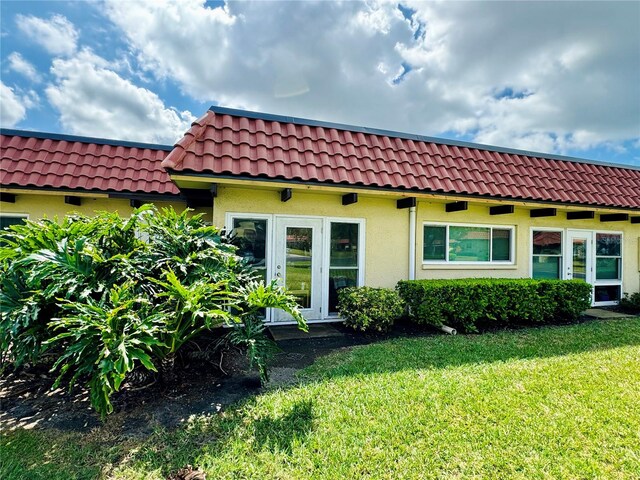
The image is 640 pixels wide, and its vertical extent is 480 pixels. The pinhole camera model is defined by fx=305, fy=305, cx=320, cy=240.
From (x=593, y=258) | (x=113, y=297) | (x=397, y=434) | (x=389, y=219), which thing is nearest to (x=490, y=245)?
(x=389, y=219)

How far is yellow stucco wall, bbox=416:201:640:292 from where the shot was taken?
8.12 meters

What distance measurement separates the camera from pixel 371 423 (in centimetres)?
322

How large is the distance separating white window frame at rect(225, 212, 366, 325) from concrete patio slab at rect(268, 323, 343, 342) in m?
0.25

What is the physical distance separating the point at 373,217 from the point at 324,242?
1439 mm

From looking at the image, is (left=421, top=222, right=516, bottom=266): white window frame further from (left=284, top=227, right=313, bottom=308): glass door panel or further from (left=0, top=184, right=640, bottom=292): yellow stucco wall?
(left=284, top=227, right=313, bottom=308): glass door panel

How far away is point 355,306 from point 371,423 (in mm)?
3464

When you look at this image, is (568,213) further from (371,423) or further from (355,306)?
(371,423)

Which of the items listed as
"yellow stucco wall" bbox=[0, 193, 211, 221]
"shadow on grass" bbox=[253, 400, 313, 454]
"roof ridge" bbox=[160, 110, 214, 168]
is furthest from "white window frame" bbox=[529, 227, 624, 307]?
"yellow stucco wall" bbox=[0, 193, 211, 221]

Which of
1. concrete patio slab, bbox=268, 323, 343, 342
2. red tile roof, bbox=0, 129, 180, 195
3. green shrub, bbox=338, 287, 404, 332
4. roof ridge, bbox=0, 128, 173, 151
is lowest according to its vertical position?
concrete patio slab, bbox=268, 323, 343, 342

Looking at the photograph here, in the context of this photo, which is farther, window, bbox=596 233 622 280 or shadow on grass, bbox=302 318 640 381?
window, bbox=596 233 622 280

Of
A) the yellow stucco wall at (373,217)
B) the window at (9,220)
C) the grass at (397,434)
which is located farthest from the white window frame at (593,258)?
the window at (9,220)

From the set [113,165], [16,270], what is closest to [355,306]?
[16,270]

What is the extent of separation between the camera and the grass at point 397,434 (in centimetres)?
262

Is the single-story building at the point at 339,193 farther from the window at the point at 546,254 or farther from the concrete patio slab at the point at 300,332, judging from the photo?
the concrete patio slab at the point at 300,332
